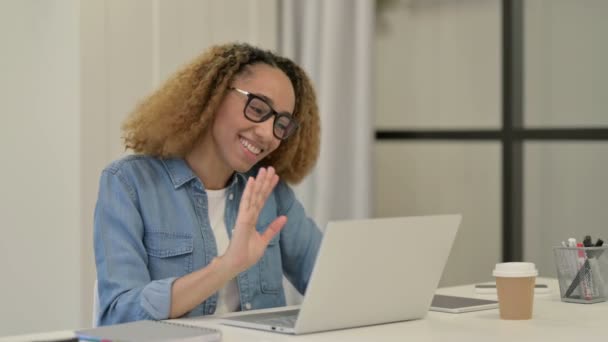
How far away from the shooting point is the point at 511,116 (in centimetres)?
350

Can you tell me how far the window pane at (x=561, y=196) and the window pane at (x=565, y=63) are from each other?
4.1 inches

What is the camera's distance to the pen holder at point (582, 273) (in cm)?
208

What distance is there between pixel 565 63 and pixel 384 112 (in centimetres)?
82

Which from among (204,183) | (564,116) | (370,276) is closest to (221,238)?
(204,183)

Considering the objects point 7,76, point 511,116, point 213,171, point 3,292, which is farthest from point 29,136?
point 511,116

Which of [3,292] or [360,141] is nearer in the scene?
[3,292]

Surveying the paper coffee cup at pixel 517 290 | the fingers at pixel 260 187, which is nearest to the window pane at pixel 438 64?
the paper coffee cup at pixel 517 290

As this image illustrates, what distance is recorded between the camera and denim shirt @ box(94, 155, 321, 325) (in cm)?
194

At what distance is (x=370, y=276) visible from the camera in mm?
1689

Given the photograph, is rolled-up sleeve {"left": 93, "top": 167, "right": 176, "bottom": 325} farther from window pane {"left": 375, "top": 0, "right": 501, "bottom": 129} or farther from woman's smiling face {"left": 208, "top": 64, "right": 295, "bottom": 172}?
window pane {"left": 375, "top": 0, "right": 501, "bottom": 129}

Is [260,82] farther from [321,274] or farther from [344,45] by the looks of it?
[344,45]

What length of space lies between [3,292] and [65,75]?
2.40ft

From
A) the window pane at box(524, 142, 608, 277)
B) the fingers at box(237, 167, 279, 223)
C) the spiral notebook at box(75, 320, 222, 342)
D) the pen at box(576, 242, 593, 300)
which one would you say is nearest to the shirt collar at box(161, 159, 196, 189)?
the fingers at box(237, 167, 279, 223)

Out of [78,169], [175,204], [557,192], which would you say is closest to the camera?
[175,204]
